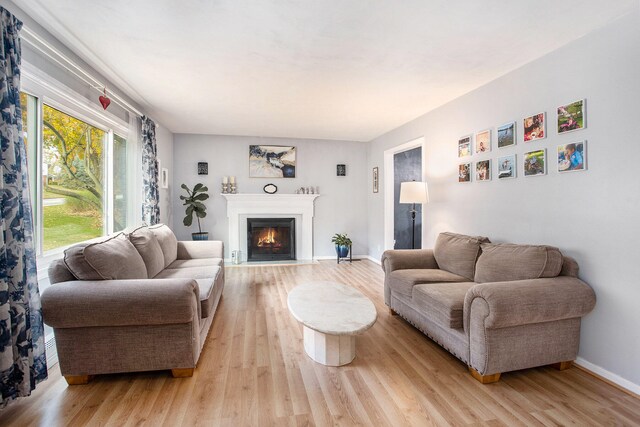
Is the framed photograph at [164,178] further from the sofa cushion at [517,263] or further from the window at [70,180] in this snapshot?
the sofa cushion at [517,263]

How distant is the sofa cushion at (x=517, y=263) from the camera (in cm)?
235

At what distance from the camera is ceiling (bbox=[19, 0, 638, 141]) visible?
205 centimetres

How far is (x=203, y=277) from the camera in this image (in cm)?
305

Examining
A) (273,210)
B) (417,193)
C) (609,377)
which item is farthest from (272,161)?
(609,377)

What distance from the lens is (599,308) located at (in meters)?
2.27

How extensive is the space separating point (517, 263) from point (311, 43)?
2.35m

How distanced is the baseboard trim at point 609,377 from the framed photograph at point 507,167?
1.59 meters

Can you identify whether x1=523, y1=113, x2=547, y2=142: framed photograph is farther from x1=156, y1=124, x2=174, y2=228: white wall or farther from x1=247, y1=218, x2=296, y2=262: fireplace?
x1=156, y1=124, x2=174, y2=228: white wall

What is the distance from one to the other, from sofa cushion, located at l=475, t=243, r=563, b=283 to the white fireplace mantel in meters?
3.84

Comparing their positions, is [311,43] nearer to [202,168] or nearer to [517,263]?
[517,263]

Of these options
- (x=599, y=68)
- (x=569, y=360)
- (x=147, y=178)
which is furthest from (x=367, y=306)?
(x=147, y=178)

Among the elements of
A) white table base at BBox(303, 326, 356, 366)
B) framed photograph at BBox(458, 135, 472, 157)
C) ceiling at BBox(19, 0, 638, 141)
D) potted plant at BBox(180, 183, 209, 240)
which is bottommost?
white table base at BBox(303, 326, 356, 366)

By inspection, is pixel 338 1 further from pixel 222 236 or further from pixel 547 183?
pixel 222 236

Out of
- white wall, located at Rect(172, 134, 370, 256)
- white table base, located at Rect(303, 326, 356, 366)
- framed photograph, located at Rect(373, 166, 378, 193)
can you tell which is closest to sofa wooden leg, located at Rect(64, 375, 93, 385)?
white table base, located at Rect(303, 326, 356, 366)
